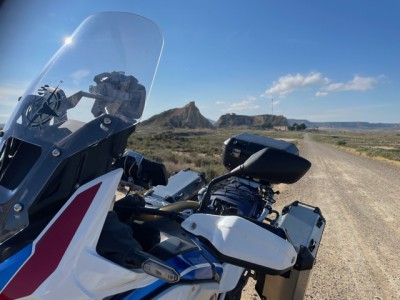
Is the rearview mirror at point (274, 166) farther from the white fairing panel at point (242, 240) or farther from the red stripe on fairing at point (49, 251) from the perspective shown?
the red stripe on fairing at point (49, 251)

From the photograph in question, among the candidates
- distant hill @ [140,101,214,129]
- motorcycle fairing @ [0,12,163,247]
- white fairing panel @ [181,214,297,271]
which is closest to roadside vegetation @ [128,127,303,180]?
motorcycle fairing @ [0,12,163,247]

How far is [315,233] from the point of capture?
3355 millimetres

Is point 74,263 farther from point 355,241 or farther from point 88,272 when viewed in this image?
point 355,241

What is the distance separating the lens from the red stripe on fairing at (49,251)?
1.34 m

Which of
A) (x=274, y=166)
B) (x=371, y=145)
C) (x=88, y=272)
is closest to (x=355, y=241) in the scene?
(x=274, y=166)

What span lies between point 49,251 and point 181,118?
10853 cm

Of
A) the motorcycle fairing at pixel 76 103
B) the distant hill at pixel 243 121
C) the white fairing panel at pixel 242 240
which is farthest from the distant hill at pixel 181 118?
the white fairing panel at pixel 242 240

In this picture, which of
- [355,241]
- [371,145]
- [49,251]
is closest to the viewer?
[49,251]

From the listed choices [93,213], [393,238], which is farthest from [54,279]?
[393,238]

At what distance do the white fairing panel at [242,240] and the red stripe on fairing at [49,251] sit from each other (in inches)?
17.9

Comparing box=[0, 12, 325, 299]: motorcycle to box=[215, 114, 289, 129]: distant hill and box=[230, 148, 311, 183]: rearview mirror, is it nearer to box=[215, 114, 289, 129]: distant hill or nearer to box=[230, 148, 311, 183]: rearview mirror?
box=[230, 148, 311, 183]: rearview mirror

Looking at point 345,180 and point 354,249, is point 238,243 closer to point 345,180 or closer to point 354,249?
point 354,249

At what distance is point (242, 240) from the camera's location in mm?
1575

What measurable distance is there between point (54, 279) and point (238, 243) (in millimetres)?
708
